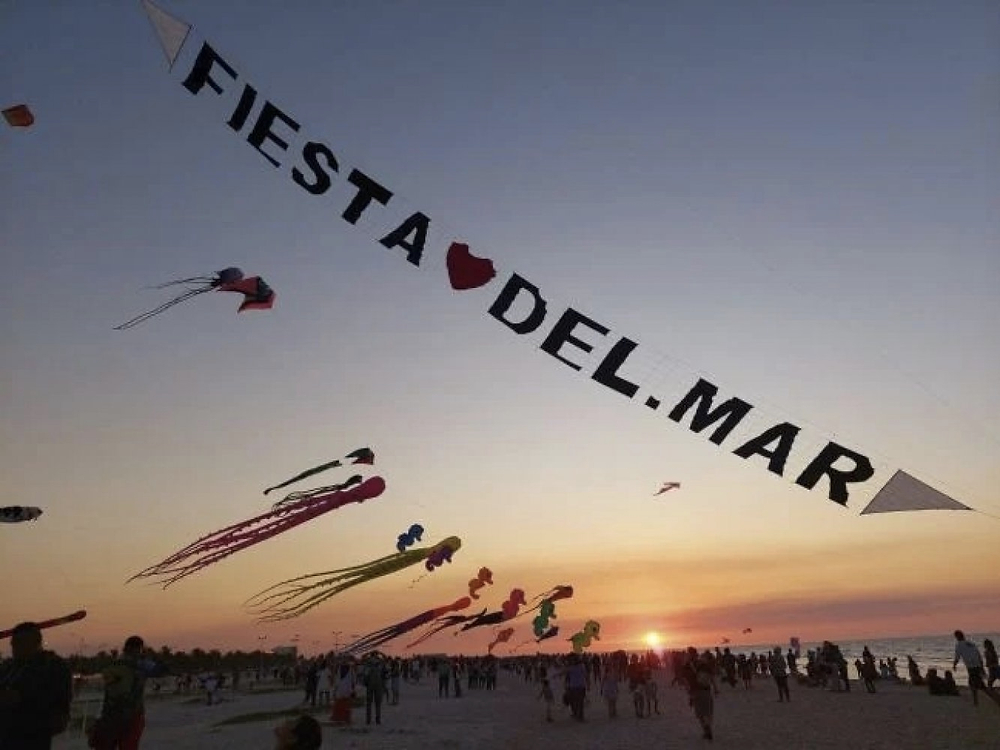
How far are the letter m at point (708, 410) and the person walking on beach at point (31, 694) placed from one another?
7004mm

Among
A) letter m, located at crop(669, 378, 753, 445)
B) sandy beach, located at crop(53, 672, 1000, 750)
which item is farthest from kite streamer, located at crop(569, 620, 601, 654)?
letter m, located at crop(669, 378, 753, 445)

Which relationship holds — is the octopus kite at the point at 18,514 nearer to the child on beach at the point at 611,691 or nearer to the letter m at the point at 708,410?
the letter m at the point at 708,410

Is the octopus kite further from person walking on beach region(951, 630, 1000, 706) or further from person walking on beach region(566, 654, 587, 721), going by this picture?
person walking on beach region(951, 630, 1000, 706)

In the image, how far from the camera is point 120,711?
741cm

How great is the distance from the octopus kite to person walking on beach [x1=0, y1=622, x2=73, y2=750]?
9026 mm

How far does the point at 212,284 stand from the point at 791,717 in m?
17.2

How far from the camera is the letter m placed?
30.7ft

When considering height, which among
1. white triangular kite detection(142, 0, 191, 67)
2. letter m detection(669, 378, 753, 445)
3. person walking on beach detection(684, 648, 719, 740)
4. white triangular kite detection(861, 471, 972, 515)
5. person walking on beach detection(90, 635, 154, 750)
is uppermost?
white triangular kite detection(142, 0, 191, 67)

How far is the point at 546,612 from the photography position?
134 ft

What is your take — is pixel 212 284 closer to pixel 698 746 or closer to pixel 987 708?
pixel 698 746

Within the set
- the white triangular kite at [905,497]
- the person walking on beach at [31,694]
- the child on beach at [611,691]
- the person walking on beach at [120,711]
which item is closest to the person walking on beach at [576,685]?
the child on beach at [611,691]

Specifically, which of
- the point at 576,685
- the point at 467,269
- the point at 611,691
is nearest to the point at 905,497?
the point at 467,269

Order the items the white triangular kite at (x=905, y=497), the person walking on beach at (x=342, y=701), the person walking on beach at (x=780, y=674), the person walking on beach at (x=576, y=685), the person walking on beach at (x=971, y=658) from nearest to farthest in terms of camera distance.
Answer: the white triangular kite at (x=905, y=497), the person walking on beach at (x=971, y=658), the person walking on beach at (x=576, y=685), the person walking on beach at (x=342, y=701), the person walking on beach at (x=780, y=674)

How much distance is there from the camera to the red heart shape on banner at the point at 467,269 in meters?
9.32
